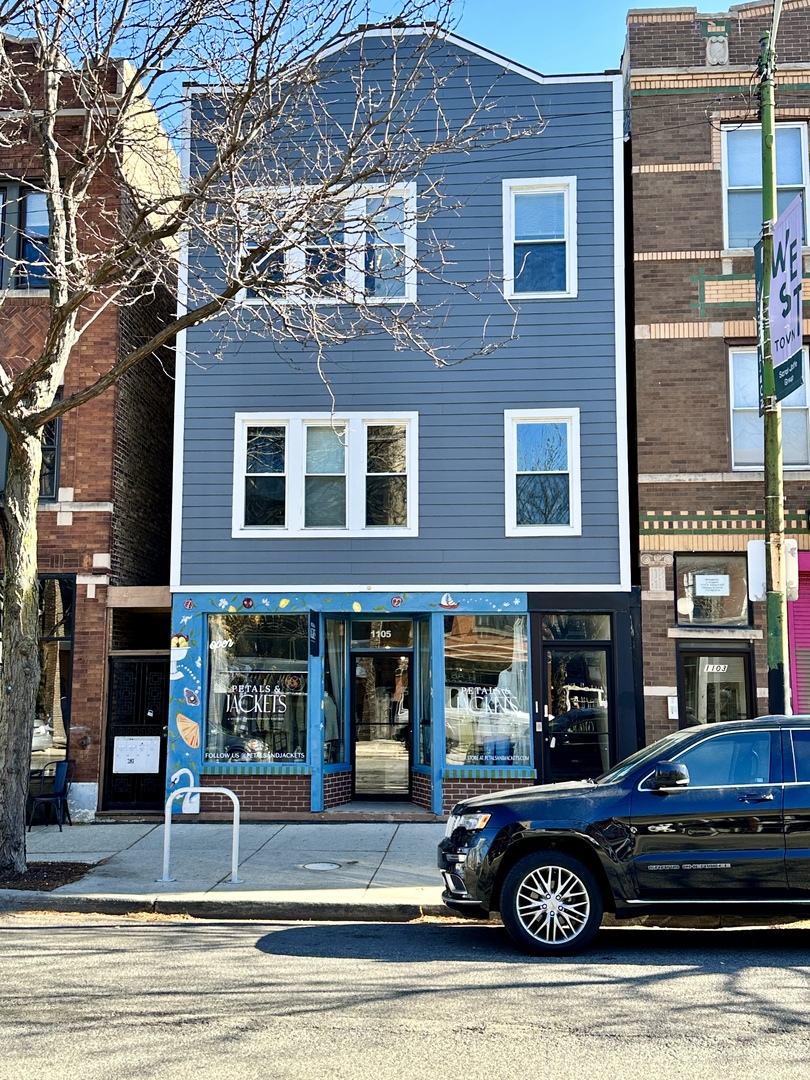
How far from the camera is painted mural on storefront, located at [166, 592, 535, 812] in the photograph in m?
14.0

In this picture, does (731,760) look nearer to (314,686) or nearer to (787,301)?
(787,301)

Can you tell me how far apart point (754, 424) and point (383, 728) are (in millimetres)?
6566

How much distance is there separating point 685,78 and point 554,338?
4079 millimetres

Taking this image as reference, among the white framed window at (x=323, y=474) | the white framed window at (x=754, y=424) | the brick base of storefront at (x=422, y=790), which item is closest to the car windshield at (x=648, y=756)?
the brick base of storefront at (x=422, y=790)

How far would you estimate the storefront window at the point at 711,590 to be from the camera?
13.9 metres

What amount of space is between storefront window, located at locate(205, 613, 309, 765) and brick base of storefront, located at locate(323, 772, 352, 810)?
50cm

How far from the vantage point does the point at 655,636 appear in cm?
1383

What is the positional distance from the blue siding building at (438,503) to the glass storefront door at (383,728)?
1.2 inches

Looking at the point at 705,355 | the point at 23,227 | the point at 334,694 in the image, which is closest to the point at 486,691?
the point at 334,694

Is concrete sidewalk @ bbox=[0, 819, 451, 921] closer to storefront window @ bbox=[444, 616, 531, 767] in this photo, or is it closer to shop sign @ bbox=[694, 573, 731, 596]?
storefront window @ bbox=[444, 616, 531, 767]

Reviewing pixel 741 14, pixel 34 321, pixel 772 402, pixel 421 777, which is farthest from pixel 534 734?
pixel 741 14

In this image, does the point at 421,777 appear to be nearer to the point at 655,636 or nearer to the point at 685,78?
the point at 655,636

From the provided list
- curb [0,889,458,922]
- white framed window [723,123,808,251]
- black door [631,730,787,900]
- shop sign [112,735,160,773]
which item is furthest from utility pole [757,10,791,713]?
shop sign [112,735,160,773]

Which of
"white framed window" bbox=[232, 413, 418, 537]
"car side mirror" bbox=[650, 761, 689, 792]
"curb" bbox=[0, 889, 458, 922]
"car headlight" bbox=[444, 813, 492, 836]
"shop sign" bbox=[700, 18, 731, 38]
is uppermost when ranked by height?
"shop sign" bbox=[700, 18, 731, 38]
